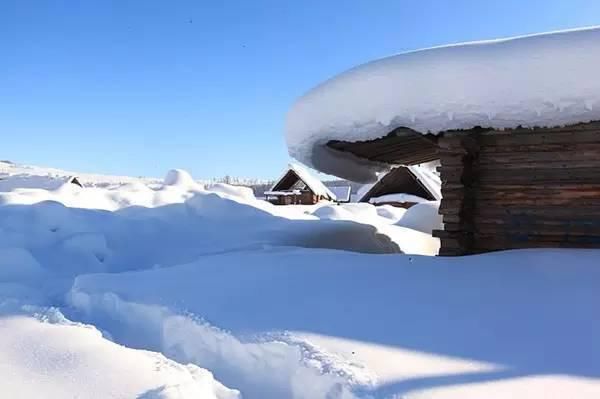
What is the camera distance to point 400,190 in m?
22.4

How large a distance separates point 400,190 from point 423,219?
10229mm

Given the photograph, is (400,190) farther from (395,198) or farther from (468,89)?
(468,89)

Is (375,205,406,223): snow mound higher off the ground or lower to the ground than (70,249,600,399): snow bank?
lower

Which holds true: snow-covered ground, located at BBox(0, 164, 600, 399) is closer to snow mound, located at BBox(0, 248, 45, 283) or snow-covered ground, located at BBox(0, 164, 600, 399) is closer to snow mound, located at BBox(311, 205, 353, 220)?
snow mound, located at BBox(0, 248, 45, 283)

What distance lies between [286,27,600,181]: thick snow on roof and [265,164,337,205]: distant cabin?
19.4 metres

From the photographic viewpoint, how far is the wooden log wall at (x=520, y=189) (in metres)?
5.71

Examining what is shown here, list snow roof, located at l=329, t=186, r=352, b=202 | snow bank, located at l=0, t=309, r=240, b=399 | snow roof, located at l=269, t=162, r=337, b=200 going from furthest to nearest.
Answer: snow roof, located at l=329, t=186, r=352, b=202 < snow roof, located at l=269, t=162, r=337, b=200 < snow bank, located at l=0, t=309, r=240, b=399

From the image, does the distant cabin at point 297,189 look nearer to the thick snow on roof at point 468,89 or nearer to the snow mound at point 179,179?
the snow mound at point 179,179

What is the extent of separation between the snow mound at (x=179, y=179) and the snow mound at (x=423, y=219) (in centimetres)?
524

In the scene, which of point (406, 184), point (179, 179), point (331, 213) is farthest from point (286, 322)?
point (406, 184)

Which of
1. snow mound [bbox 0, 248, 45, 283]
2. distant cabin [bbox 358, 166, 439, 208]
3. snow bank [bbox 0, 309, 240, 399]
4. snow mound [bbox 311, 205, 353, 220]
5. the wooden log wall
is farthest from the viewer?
distant cabin [bbox 358, 166, 439, 208]

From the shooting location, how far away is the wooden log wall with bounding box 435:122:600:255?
5.71 meters

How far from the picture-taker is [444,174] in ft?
20.5

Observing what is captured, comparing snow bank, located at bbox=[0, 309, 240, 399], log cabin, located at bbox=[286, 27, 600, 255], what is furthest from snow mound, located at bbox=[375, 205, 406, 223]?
snow bank, located at bbox=[0, 309, 240, 399]
